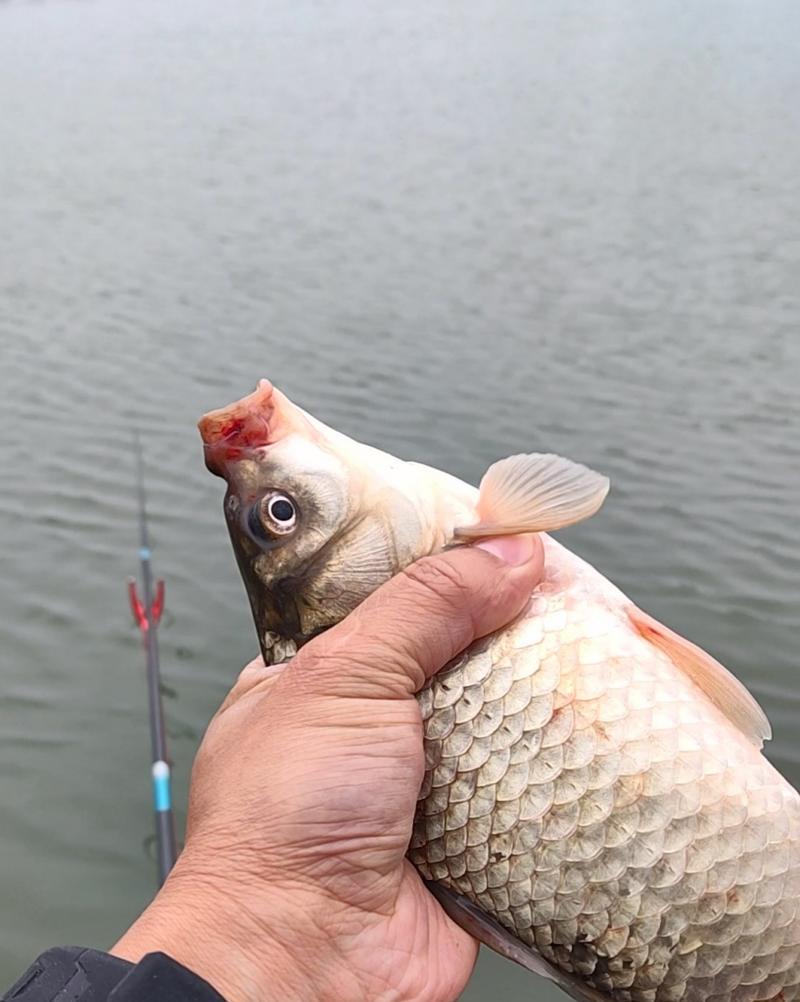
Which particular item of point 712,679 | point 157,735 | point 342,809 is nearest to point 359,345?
point 157,735

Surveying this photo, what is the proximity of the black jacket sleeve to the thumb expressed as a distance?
0.61m

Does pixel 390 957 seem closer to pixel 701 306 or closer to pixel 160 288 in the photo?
pixel 701 306

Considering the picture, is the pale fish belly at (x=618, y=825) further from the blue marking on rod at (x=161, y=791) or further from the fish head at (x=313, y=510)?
the blue marking on rod at (x=161, y=791)

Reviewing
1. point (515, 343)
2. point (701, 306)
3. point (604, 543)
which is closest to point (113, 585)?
point (604, 543)

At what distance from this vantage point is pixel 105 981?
5.48ft

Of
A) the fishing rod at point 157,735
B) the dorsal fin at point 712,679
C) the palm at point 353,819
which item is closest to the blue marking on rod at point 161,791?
the fishing rod at point 157,735

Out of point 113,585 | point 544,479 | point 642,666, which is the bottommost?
point 113,585

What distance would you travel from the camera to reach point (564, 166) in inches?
638

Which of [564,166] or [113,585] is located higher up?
[564,166]

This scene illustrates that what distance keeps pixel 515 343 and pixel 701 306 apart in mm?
2183

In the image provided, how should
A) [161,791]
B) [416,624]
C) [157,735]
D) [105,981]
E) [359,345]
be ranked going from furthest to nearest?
[359,345]
[157,735]
[161,791]
[416,624]
[105,981]

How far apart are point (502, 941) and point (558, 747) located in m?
0.42

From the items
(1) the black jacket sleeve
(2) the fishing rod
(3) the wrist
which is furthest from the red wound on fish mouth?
(2) the fishing rod

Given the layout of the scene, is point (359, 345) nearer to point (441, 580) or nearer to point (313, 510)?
point (313, 510)
